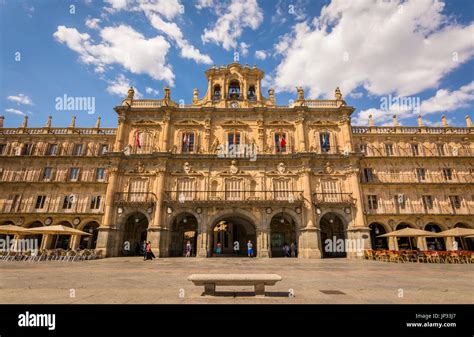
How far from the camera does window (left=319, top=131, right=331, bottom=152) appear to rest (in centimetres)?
2828

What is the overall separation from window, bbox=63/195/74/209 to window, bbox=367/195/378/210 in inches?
1370

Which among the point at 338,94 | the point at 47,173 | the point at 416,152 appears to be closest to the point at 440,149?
the point at 416,152

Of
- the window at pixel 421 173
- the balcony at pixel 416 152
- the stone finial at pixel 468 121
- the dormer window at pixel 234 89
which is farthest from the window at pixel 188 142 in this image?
the stone finial at pixel 468 121

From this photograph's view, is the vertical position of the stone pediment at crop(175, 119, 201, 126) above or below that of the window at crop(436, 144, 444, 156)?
above

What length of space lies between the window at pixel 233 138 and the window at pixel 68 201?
778 inches

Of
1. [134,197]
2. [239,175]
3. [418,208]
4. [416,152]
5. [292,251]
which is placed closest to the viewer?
[292,251]

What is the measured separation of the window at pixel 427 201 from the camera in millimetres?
28688

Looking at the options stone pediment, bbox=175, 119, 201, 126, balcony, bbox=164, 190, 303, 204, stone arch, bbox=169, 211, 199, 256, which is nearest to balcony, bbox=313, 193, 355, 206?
balcony, bbox=164, 190, 303, 204

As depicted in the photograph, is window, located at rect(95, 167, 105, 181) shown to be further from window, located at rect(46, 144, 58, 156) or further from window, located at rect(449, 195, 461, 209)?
window, located at rect(449, 195, 461, 209)

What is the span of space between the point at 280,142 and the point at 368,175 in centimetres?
1174

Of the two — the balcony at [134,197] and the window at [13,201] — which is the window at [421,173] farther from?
the window at [13,201]

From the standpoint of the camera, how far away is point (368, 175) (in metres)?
30.1

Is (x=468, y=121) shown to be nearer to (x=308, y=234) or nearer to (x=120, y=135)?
(x=308, y=234)

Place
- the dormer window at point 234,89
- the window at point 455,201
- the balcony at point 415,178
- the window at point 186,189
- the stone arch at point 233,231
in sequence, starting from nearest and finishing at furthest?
the stone arch at point 233,231 < the window at point 186,189 < the window at point 455,201 < the balcony at point 415,178 < the dormer window at point 234,89
